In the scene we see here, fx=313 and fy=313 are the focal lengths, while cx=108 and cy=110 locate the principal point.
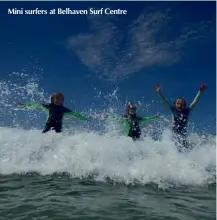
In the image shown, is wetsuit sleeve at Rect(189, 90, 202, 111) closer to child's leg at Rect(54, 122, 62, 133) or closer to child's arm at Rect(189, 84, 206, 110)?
child's arm at Rect(189, 84, 206, 110)

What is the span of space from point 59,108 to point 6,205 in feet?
22.5

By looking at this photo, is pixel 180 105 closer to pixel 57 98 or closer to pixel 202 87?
pixel 202 87

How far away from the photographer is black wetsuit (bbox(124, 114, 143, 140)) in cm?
1335

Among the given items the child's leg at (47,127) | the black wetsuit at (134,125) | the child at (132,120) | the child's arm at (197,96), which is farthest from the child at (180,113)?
the child's leg at (47,127)

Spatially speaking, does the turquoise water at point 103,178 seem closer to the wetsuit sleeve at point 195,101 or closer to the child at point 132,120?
the child at point 132,120

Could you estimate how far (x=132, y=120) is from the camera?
13.5m

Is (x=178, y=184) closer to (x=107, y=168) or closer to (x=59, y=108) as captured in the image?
(x=107, y=168)

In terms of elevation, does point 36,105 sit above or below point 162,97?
below

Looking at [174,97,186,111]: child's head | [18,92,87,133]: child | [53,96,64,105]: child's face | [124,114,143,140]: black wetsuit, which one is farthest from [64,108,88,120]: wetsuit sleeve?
[174,97,186,111]: child's head

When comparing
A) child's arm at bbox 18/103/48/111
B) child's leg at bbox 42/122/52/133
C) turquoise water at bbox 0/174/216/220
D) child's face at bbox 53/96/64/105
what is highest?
child's face at bbox 53/96/64/105

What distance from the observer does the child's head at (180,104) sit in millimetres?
11988

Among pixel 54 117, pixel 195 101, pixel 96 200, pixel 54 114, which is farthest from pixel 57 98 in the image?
pixel 96 200

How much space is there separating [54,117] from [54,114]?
0.41 feet

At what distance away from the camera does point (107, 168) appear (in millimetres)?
9219
